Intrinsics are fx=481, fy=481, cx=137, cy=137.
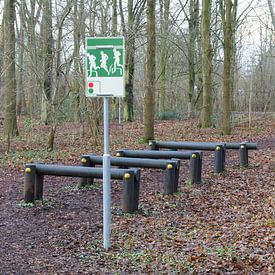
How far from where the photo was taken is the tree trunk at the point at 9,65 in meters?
16.8

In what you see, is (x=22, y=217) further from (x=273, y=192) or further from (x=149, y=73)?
(x=149, y=73)

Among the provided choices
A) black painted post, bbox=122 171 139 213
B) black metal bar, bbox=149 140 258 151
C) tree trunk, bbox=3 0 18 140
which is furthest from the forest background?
black painted post, bbox=122 171 139 213

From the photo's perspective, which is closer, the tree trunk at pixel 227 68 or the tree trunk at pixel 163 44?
the tree trunk at pixel 227 68

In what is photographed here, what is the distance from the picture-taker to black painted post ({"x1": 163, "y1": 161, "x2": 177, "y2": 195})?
8.99m

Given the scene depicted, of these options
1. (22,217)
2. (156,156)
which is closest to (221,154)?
(156,156)

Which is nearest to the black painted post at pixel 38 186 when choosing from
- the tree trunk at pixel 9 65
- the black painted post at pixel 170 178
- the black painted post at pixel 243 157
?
the black painted post at pixel 170 178

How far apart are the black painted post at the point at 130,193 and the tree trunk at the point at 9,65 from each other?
31.0 ft

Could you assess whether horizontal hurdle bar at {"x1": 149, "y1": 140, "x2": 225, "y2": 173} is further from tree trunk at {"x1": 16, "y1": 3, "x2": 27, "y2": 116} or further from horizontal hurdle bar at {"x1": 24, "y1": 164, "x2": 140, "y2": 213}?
tree trunk at {"x1": 16, "y1": 3, "x2": 27, "y2": 116}

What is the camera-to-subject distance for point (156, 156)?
10.8 m

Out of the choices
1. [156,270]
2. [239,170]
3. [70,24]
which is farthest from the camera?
[70,24]

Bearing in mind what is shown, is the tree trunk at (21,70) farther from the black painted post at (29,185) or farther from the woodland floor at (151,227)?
the black painted post at (29,185)

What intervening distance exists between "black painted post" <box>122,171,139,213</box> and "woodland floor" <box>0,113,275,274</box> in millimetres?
159

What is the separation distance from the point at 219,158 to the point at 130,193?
4454 millimetres

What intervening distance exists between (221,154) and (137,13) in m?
17.2
